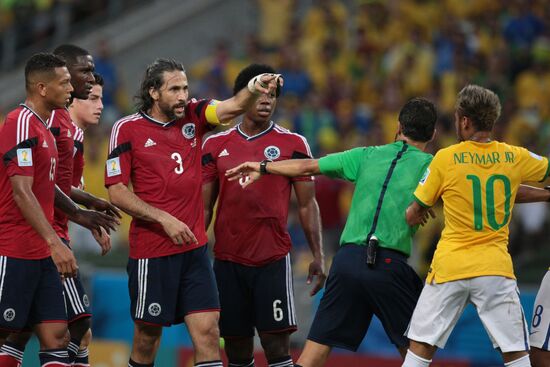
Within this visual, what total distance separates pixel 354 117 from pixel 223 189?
913cm

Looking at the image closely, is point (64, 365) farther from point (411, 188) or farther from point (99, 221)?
point (411, 188)

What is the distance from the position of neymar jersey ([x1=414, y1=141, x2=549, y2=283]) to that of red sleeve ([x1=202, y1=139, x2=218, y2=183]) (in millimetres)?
2080

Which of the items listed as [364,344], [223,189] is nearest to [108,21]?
[364,344]

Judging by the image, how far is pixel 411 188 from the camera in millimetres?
8492

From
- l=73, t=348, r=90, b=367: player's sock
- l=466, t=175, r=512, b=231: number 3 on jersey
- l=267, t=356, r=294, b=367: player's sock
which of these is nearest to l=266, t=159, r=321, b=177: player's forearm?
l=466, t=175, r=512, b=231: number 3 on jersey

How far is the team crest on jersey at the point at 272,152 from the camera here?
9352 millimetres

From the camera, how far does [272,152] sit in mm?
9383

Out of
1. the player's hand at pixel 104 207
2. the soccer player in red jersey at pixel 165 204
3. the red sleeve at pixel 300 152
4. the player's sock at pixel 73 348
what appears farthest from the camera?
the red sleeve at pixel 300 152

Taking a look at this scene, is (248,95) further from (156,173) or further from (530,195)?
(530,195)

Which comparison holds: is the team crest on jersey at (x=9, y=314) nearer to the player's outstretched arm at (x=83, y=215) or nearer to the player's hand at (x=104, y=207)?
the player's outstretched arm at (x=83, y=215)

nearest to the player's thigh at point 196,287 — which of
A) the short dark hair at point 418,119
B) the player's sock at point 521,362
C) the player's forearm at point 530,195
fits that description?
the short dark hair at point 418,119

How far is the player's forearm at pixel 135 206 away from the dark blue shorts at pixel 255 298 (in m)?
1.11

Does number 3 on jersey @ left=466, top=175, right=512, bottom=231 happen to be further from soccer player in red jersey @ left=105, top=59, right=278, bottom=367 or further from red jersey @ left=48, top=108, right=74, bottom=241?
red jersey @ left=48, top=108, right=74, bottom=241

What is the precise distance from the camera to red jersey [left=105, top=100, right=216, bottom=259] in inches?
340
